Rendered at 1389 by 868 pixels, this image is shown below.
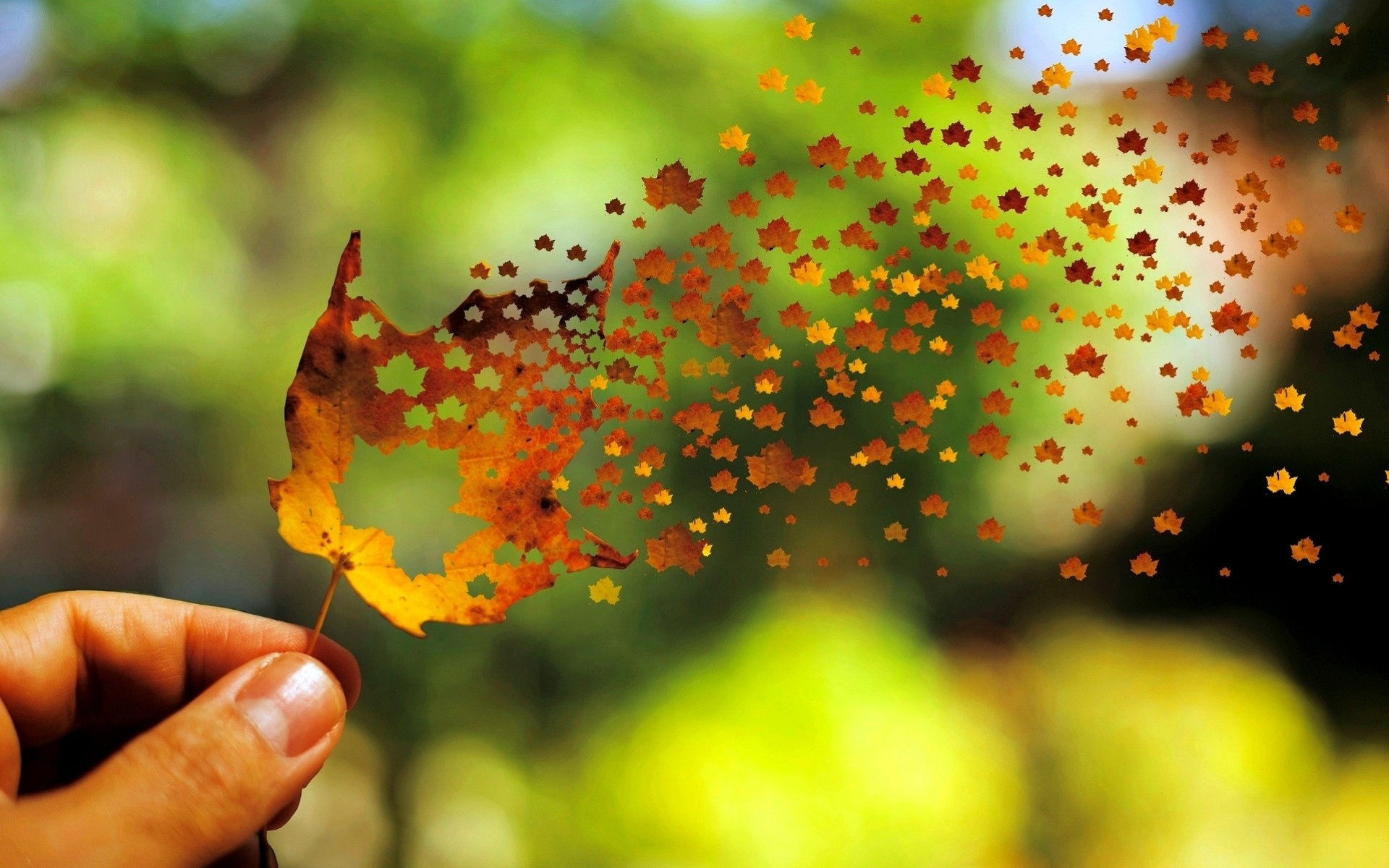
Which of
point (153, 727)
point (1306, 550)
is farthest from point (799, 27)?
point (153, 727)

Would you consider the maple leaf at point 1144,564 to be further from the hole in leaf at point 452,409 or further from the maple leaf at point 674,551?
the hole in leaf at point 452,409

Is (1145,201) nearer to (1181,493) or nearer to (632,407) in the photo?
(1181,493)

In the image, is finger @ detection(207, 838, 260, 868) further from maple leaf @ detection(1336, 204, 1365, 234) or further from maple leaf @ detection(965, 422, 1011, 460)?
maple leaf @ detection(1336, 204, 1365, 234)

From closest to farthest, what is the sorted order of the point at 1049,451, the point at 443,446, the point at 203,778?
the point at 203,778
the point at 443,446
the point at 1049,451

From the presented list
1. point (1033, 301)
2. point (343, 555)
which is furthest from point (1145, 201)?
point (343, 555)

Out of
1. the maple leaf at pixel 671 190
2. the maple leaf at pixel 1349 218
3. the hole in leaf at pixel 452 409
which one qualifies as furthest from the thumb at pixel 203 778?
the maple leaf at pixel 1349 218

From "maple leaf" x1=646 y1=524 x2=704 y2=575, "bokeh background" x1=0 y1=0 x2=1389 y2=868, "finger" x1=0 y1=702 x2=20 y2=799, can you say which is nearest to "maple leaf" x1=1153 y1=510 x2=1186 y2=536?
"bokeh background" x1=0 y1=0 x2=1389 y2=868

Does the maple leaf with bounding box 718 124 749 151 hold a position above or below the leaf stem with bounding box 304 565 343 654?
above

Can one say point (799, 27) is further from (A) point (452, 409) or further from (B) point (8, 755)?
(B) point (8, 755)
